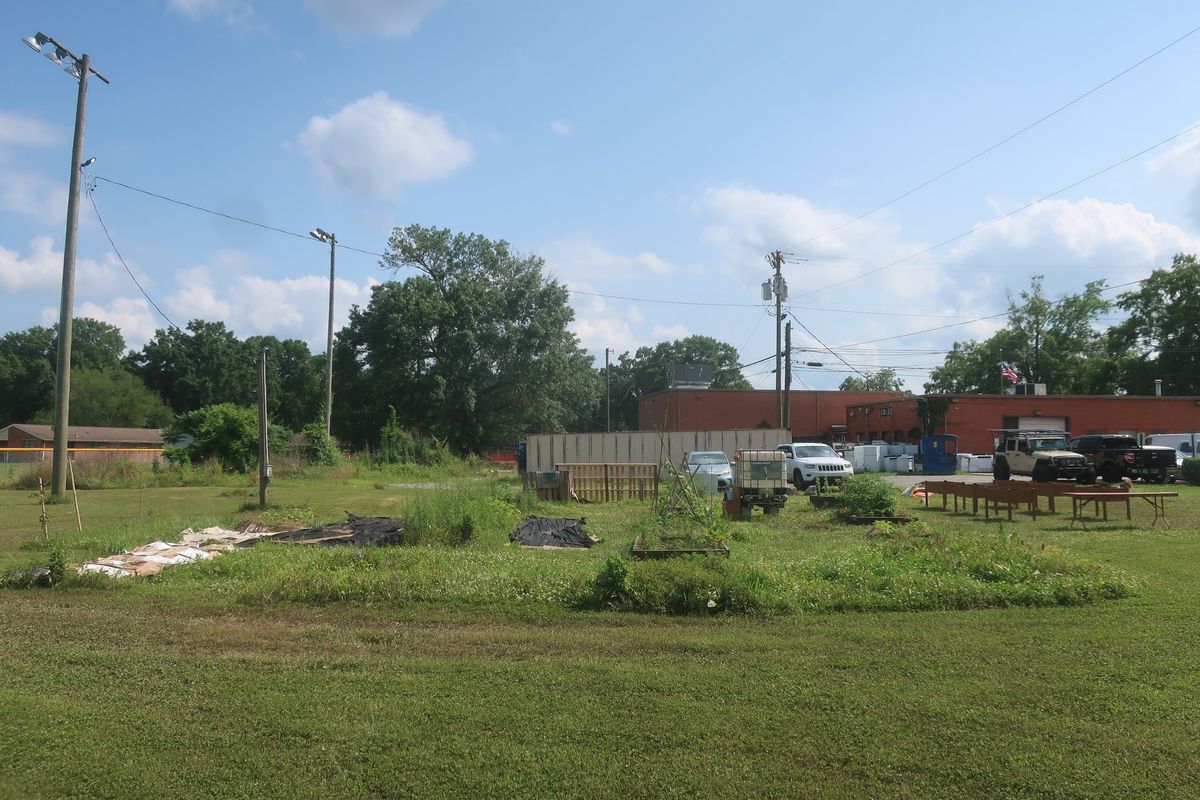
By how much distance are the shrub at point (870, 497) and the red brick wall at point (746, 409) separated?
3666cm

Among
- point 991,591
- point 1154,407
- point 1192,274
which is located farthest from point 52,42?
point 1192,274

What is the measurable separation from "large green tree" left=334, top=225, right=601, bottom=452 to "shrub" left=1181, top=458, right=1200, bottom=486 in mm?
39560

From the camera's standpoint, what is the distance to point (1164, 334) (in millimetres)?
66062

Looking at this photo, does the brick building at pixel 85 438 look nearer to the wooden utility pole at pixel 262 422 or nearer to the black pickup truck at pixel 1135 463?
the wooden utility pole at pixel 262 422

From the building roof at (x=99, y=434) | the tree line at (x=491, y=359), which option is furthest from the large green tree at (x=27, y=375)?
the building roof at (x=99, y=434)

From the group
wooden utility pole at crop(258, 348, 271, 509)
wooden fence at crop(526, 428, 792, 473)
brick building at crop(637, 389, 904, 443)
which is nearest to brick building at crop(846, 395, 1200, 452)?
brick building at crop(637, 389, 904, 443)

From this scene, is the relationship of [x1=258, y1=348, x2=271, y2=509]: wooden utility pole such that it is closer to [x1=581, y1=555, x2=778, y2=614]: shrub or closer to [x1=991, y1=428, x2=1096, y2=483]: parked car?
[x1=581, y1=555, x2=778, y2=614]: shrub

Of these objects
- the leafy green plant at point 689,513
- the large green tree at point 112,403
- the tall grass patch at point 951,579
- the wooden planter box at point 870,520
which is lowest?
the wooden planter box at point 870,520

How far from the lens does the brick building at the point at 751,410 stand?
56.6 metres

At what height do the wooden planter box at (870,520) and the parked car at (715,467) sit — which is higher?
the parked car at (715,467)

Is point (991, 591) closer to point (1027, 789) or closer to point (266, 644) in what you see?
point (1027, 789)

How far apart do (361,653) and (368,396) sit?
55634mm

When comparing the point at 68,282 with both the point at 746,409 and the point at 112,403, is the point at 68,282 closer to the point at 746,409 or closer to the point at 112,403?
the point at 746,409

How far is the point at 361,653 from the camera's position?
6.45 metres
